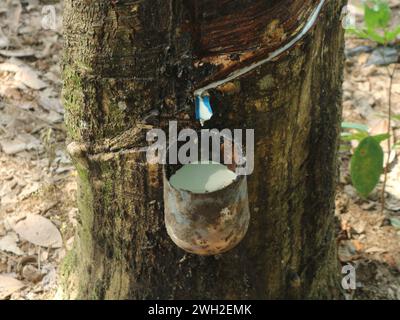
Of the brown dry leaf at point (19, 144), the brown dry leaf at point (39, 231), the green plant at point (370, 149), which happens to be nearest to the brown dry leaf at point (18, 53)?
the brown dry leaf at point (19, 144)

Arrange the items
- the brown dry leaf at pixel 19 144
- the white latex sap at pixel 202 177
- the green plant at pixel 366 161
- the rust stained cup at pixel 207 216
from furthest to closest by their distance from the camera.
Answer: the brown dry leaf at pixel 19 144 → the green plant at pixel 366 161 → the white latex sap at pixel 202 177 → the rust stained cup at pixel 207 216

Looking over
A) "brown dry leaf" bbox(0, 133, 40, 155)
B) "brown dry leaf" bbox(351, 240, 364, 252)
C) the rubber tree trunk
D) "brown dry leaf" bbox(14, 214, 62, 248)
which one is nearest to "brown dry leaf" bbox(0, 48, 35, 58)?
"brown dry leaf" bbox(0, 133, 40, 155)

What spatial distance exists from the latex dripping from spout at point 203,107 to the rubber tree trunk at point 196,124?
24mm

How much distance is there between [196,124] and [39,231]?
1150 millimetres

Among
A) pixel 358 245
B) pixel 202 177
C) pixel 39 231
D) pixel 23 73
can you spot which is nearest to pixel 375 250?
pixel 358 245

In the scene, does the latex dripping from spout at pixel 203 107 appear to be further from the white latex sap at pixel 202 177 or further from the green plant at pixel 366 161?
the green plant at pixel 366 161

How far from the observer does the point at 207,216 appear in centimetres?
123

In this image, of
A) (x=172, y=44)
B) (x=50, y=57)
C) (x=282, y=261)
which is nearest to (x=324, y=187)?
(x=282, y=261)

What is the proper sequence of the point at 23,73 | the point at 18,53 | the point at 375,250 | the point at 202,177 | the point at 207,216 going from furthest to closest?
1. the point at 18,53
2. the point at 23,73
3. the point at 375,250
4. the point at 202,177
5. the point at 207,216

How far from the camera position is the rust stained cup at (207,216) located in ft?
3.99

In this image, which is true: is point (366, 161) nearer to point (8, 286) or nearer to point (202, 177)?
point (202, 177)

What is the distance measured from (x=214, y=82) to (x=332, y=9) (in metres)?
0.42

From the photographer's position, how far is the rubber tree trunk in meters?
1.30

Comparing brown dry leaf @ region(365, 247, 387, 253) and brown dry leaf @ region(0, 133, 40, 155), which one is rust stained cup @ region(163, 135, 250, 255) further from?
brown dry leaf @ region(0, 133, 40, 155)
